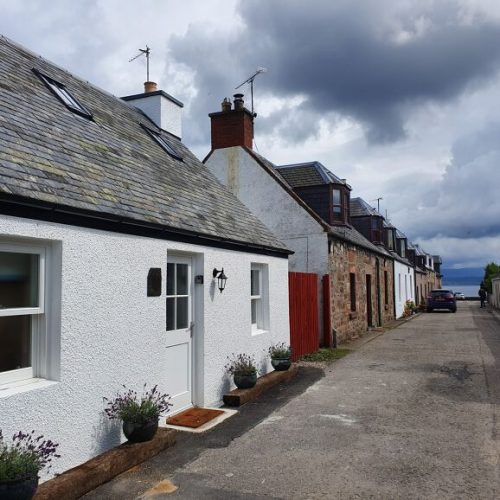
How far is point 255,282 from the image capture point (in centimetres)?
1005

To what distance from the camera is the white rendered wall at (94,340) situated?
4.47m

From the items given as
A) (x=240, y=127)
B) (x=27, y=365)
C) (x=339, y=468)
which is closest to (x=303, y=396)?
(x=339, y=468)

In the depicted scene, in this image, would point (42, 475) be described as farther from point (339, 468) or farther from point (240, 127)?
point (240, 127)

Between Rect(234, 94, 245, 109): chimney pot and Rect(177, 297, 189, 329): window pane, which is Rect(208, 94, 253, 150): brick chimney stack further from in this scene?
Rect(177, 297, 189, 329): window pane

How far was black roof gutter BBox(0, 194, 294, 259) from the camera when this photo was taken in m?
4.37

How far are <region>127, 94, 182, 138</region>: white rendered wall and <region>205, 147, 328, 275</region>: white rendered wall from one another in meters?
2.70

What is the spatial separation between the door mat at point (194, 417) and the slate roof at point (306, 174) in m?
11.2

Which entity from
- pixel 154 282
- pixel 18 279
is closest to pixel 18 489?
pixel 18 279

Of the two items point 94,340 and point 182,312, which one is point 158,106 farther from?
point 94,340

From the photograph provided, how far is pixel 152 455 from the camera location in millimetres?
5422

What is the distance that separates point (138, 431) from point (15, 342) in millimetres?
1665

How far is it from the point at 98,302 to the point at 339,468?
3.12m

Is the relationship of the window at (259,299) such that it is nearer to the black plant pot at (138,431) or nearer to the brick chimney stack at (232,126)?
the black plant pot at (138,431)

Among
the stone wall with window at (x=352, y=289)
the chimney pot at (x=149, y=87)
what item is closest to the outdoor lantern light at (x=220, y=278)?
the stone wall with window at (x=352, y=289)
